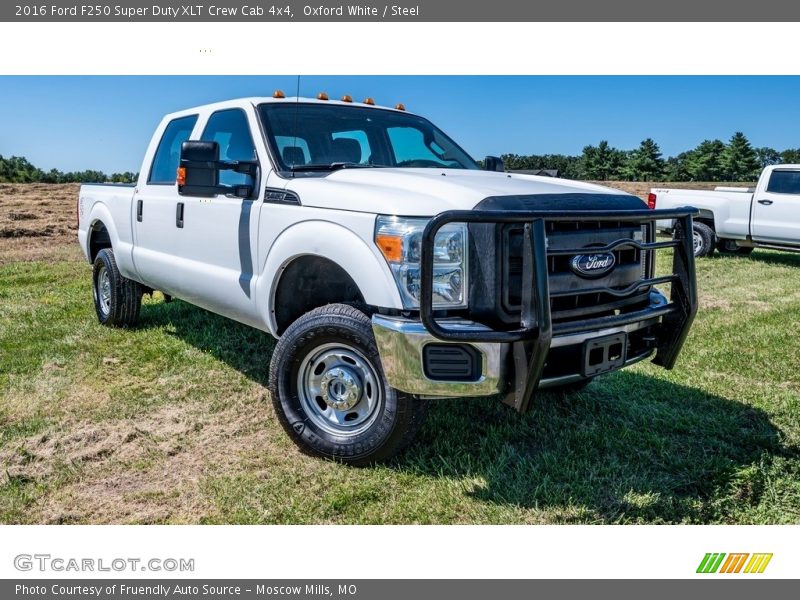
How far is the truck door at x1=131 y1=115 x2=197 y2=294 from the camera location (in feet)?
17.1

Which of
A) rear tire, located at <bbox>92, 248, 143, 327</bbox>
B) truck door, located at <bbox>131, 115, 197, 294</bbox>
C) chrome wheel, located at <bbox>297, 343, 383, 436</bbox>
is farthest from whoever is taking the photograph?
rear tire, located at <bbox>92, 248, 143, 327</bbox>

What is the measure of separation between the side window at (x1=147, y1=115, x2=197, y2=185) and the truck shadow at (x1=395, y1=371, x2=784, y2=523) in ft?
9.51

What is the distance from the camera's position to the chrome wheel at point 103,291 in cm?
666

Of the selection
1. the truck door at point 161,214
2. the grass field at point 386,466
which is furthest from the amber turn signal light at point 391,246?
the truck door at point 161,214

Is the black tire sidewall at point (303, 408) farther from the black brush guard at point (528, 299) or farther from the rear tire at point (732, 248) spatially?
the rear tire at point (732, 248)

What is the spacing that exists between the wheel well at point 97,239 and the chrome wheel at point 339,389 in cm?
403

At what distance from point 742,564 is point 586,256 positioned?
148cm

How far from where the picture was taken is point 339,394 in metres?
3.66

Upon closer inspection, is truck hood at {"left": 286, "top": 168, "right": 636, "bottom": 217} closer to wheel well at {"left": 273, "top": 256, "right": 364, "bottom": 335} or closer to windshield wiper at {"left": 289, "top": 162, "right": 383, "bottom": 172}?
windshield wiper at {"left": 289, "top": 162, "right": 383, "bottom": 172}

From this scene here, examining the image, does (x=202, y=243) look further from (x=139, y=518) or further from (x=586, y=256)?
(x=586, y=256)

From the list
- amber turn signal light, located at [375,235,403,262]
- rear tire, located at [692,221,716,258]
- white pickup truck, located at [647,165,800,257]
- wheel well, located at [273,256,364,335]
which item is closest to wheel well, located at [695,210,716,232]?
white pickup truck, located at [647,165,800,257]

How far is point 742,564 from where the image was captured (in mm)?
2842

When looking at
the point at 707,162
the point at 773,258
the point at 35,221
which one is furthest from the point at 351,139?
the point at 707,162

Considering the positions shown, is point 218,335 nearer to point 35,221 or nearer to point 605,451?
point 605,451
